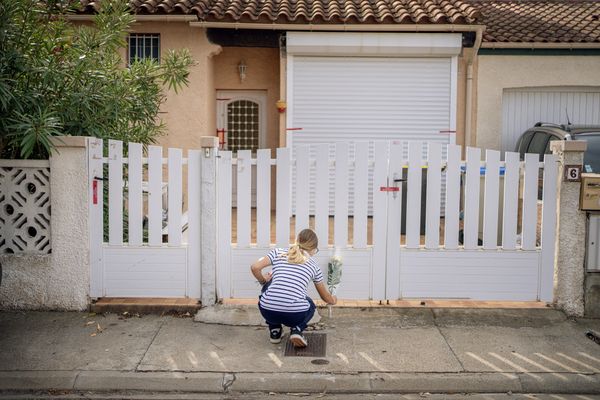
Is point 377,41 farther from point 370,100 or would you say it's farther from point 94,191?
point 94,191

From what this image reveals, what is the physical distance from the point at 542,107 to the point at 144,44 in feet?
25.3

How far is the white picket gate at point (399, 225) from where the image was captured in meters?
7.18

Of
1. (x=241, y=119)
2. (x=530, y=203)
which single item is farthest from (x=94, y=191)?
(x=241, y=119)

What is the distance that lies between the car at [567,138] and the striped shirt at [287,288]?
5.72m

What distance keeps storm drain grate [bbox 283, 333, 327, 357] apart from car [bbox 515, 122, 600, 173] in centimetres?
560

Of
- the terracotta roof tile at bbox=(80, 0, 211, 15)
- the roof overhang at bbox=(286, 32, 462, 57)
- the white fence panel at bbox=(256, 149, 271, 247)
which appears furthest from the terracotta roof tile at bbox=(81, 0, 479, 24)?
the white fence panel at bbox=(256, 149, 271, 247)

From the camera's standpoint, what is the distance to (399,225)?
7.21 metres

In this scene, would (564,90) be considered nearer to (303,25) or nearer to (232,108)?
(303,25)

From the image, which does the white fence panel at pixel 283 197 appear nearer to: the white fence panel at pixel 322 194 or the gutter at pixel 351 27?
the white fence panel at pixel 322 194

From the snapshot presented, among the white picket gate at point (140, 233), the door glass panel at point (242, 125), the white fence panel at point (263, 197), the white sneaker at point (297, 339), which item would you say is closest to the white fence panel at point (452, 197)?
the white fence panel at point (263, 197)

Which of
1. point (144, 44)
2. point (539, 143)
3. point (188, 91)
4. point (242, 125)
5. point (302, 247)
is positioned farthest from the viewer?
point (242, 125)

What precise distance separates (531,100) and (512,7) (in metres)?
3.37

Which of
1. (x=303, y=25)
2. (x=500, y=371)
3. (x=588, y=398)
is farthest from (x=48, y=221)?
(x=303, y=25)

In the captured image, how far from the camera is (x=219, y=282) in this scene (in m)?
7.25
